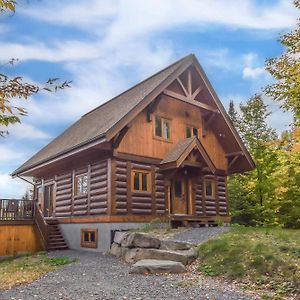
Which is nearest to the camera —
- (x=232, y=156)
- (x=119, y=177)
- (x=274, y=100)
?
(x=119, y=177)

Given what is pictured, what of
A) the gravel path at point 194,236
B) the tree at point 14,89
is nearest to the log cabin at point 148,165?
the gravel path at point 194,236

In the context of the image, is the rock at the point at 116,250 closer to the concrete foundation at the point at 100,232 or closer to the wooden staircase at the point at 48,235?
the concrete foundation at the point at 100,232

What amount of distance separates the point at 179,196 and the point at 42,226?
7.43m

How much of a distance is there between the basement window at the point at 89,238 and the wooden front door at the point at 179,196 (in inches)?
174

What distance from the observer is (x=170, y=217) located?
1802 cm

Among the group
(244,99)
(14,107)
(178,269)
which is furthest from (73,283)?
(244,99)

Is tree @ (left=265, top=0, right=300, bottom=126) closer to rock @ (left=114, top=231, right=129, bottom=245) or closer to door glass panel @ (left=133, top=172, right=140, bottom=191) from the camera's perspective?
door glass panel @ (left=133, top=172, right=140, bottom=191)

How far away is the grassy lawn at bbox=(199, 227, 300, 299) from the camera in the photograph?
880cm

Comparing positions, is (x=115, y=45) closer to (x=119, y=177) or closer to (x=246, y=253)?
(x=246, y=253)

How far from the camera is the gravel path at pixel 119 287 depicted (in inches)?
325

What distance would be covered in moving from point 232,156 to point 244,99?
10.9m

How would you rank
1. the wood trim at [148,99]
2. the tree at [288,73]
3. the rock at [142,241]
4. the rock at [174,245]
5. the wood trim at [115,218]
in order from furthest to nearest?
the tree at [288,73], the wood trim at [115,218], the wood trim at [148,99], the rock at [142,241], the rock at [174,245]

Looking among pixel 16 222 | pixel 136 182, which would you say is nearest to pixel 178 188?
pixel 136 182

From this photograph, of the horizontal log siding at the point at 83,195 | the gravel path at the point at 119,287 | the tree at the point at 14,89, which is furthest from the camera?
the horizontal log siding at the point at 83,195
